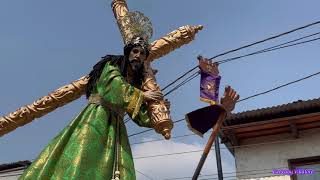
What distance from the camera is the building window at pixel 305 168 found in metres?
12.0

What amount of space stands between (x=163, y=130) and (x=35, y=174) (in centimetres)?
116

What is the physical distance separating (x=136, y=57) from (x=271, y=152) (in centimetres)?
855

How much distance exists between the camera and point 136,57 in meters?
4.93

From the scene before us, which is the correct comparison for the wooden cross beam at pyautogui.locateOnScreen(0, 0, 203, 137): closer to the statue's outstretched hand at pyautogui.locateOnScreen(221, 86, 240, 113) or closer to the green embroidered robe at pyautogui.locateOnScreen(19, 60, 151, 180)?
the green embroidered robe at pyautogui.locateOnScreen(19, 60, 151, 180)

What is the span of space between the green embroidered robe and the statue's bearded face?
0.21 metres

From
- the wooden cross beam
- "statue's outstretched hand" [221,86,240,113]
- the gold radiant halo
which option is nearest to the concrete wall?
"statue's outstretched hand" [221,86,240,113]

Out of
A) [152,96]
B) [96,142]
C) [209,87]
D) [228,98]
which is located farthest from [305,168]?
[96,142]

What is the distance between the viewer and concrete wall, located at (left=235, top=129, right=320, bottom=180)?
40.9 ft

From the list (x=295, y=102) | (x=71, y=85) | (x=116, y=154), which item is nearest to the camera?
(x=116, y=154)

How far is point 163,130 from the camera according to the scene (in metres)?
4.43

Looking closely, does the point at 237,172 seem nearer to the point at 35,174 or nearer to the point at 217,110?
the point at 217,110

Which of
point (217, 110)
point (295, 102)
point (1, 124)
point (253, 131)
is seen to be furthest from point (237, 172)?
point (1, 124)

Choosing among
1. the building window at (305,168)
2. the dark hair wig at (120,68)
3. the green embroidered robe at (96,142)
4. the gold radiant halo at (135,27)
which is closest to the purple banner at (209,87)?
the gold radiant halo at (135,27)

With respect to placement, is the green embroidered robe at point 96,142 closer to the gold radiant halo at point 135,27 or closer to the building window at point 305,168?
the gold radiant halo at point 135,27
